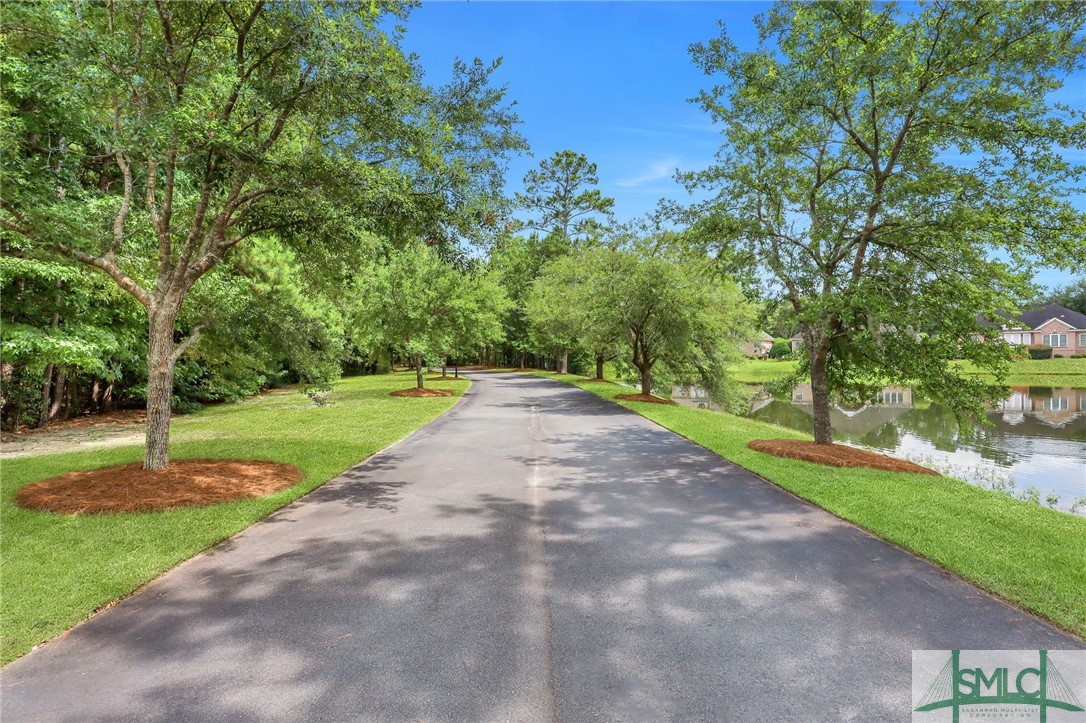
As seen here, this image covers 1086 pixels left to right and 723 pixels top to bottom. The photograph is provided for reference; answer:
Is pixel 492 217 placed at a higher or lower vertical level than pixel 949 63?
lower

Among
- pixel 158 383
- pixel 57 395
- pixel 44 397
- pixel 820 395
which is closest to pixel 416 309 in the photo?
pixel 57 395

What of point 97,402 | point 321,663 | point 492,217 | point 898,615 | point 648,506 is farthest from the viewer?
point 97,402

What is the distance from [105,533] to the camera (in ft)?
17.1

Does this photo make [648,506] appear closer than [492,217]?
Yes

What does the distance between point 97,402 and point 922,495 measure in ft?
78.7

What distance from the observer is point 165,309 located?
724 cm

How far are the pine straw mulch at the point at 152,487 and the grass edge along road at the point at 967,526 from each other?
25.4ft

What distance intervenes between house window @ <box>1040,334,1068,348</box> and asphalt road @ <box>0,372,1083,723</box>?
66.3 metres

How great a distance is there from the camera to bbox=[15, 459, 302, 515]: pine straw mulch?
6.08 m

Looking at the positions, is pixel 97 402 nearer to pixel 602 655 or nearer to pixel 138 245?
pixel 138 245

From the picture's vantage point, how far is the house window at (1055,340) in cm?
4991

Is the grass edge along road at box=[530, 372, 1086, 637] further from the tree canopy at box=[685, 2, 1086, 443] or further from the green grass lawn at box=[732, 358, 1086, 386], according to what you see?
the green grass lawn at box=[732, 358, 1086, 386]

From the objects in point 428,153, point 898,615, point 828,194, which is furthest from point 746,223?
point 898,615

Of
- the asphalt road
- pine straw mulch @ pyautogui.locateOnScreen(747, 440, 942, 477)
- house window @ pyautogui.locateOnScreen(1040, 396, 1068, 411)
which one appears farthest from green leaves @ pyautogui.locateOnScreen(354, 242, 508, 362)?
house window @ pyautogui.locateOnScreen(1040, 396, 1068, 411)
